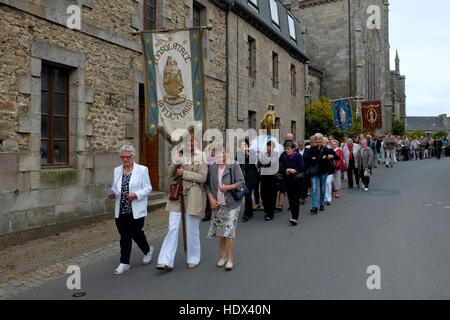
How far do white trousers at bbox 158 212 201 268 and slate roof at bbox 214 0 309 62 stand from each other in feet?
34.1

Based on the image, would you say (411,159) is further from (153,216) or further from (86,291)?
(86,291)

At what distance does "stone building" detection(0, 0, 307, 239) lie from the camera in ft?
22.8

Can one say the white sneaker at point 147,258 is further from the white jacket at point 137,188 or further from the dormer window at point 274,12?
the dormer window at point 274,12

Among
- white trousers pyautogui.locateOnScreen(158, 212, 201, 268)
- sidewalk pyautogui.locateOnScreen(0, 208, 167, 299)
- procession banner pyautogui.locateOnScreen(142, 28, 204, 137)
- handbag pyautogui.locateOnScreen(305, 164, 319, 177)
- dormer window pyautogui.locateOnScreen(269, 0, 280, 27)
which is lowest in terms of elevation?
sidewalk pyautogui.locateOnScreen(0, 208, 167, 299)

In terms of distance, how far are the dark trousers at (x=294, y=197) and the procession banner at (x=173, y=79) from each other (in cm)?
226

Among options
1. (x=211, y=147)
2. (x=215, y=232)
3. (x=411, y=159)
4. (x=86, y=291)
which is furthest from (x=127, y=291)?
(x=411, y=159)

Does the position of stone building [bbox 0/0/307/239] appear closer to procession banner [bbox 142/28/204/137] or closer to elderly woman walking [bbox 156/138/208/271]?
procession banner [bbox 142/28/204/137]

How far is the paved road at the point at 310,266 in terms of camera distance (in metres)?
4.23

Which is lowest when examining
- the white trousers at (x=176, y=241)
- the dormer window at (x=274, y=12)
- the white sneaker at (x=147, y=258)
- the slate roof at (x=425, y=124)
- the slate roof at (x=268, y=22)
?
the white sneaker at (x=147, y=258)

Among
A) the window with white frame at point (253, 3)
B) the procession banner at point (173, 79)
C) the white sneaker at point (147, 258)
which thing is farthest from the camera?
the window with white frame at point (253, 3)

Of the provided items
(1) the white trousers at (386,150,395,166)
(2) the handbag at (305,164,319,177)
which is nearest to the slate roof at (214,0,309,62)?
(1) the white trousers at (386,150,395,166)

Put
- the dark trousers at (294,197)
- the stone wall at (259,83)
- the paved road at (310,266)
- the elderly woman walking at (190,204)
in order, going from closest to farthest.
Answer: the paved road at (310,266)
the elderly woman walking at (190,204)
the dark trousers at (294,197)
the stone wall at (259,83)

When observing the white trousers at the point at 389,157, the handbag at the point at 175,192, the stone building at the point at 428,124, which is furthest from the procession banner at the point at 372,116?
the stone building at the point at 428,124

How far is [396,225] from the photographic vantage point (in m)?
7.33
